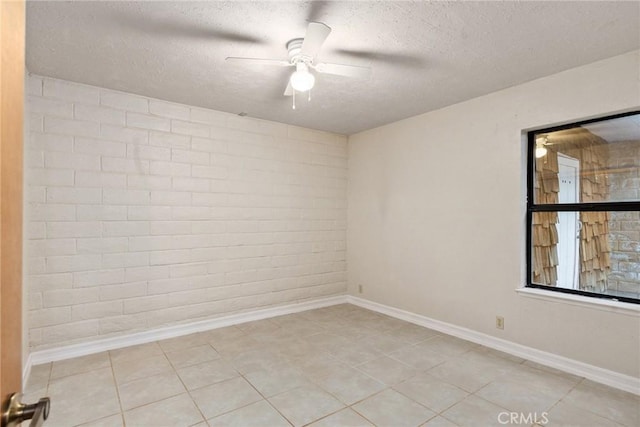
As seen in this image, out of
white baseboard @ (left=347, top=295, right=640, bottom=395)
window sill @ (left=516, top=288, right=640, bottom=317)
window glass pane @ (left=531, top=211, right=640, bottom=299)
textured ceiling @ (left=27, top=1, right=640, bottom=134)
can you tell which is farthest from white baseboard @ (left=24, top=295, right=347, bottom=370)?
window glass pane @ (left=531, top=211, right=640, bottom=299)

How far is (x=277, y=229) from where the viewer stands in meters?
4.37

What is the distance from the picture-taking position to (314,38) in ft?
6.60

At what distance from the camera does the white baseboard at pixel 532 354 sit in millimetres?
2496

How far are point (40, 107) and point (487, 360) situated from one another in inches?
179

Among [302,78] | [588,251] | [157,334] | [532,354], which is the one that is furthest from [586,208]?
[157,334]

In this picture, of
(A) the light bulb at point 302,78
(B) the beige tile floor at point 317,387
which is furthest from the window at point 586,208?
(A) the light bulb at point 302,78

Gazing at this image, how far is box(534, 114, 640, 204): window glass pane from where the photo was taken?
260cm

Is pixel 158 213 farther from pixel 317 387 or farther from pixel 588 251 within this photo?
pixel 588 251

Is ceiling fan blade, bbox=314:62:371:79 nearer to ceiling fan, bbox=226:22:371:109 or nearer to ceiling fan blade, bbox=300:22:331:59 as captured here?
ceiling fan, bbox=226:22:371:109

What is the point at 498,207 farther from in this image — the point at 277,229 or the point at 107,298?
the point at 107,298

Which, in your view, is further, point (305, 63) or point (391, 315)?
point (391, 315)

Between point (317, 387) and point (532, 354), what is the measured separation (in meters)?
1.98

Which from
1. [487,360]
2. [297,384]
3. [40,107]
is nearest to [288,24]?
[40,107]

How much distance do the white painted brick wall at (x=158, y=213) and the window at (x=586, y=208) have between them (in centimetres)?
262
